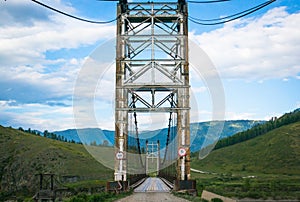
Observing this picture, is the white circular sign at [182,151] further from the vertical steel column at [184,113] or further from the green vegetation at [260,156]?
the green vegetation at [260,156]

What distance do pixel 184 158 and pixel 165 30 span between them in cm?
849

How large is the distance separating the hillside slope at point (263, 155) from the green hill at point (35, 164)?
38.3 meters

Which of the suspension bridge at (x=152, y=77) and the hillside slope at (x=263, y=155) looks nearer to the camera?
the suspension bridge at (x=152, y=77)

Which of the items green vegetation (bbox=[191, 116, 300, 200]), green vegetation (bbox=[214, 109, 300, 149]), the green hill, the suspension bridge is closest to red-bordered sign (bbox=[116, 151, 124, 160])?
the suspension bridge

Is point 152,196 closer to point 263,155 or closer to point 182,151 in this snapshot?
point 182,151

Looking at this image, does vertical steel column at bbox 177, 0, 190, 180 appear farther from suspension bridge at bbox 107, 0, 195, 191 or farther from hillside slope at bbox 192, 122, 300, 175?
hillside slope at bbox 192, 122, 300, 175

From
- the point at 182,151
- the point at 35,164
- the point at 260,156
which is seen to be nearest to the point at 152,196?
the point at 182,151

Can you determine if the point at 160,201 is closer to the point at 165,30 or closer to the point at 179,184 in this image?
the point at 179,184

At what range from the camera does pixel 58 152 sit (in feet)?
346

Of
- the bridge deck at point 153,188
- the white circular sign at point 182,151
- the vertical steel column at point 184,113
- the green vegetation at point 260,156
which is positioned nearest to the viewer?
the white circular sign at point 182,151

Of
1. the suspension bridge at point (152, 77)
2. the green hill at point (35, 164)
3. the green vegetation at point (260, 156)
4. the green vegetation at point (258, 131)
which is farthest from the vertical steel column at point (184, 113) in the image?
the green vegetation at point (258, 131)

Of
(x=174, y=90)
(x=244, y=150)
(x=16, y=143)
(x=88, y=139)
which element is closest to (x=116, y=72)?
(x=174, y=90)

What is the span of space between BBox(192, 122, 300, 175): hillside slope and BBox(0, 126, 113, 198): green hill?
3829cm

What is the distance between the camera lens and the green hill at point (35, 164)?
264ft
